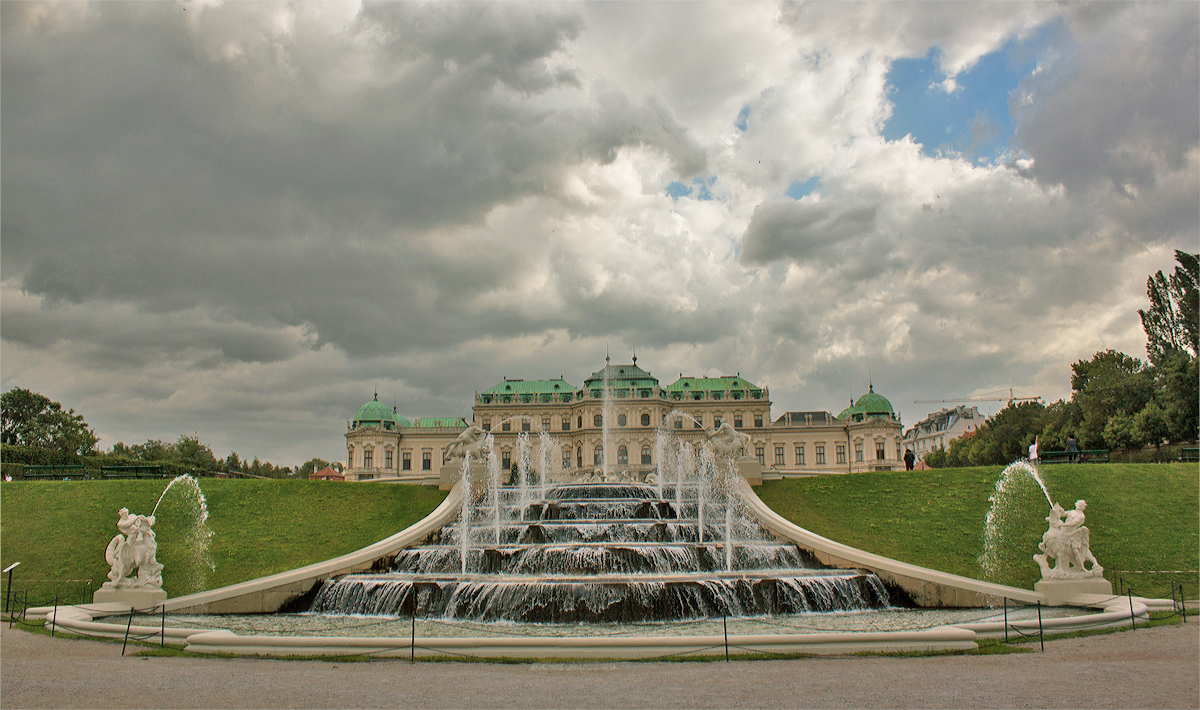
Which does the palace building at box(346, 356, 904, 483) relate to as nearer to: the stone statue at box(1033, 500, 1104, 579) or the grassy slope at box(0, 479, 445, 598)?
the grassy slope at box(0, 479, 445, 598)

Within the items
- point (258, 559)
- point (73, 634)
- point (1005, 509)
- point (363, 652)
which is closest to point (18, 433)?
point (258, 559)

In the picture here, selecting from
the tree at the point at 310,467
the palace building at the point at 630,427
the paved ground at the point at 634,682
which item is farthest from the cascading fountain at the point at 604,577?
the tree at the point at 310,467

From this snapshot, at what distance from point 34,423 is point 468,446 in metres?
60.9

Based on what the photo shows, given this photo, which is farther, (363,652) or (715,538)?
(715,538)

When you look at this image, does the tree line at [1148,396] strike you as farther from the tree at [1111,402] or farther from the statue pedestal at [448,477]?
the statue pedestal at [448,477]

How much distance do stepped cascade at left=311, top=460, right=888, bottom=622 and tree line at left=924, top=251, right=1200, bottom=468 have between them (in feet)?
106

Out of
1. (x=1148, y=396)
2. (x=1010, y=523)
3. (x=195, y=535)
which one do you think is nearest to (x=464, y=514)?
(x=195, y=535)

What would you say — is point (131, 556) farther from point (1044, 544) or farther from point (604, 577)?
point (1044, 544)

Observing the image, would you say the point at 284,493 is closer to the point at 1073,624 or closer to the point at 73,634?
the point at 73,634

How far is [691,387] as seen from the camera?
93812 mm

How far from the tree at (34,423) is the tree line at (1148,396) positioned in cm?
8759

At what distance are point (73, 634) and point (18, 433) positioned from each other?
7147 centimetres

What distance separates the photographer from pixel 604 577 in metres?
18.0

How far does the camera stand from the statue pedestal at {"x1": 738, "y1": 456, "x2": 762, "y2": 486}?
3303 cm
